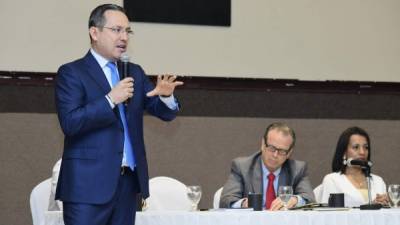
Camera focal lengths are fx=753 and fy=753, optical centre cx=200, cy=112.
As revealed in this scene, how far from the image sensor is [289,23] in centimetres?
542

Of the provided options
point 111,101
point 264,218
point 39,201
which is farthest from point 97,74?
point 39,201

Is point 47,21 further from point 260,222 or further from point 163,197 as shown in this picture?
point 260,222

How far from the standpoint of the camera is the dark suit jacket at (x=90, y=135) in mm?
2611

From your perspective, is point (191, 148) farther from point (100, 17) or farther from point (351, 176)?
point (100, 17)

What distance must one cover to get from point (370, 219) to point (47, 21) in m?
2.75

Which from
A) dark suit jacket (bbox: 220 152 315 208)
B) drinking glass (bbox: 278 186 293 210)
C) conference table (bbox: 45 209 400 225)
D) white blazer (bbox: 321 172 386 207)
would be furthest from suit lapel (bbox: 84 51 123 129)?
white blazer (bbox: 321 172 386 207)

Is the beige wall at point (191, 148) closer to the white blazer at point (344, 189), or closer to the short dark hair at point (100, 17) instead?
the white blazer at point (344, 189)

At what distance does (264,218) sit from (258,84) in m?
2.32

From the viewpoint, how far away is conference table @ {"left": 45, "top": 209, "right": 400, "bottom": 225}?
3.05m

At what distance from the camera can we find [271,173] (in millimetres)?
4246

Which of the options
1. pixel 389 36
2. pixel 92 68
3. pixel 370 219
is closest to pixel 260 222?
pixel 370 219

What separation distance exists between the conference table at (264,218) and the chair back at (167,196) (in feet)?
4.08

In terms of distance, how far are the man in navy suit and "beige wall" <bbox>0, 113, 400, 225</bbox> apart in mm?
2266

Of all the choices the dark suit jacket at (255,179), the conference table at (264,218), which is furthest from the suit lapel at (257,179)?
the conference table at (264,218)
